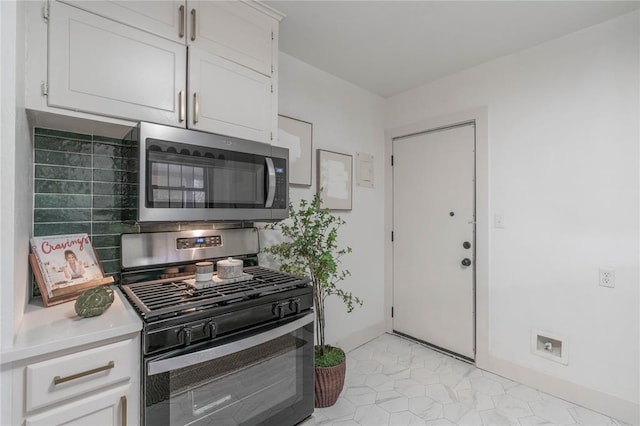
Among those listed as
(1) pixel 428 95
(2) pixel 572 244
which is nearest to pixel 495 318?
(2) pixel 572 244

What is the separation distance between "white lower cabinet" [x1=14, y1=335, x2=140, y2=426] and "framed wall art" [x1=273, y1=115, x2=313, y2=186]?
4.97 ft

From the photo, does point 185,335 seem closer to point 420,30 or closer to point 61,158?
point 61,158

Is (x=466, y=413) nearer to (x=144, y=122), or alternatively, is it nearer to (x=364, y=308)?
(x=364, y=308)

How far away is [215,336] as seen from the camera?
124 centimetres

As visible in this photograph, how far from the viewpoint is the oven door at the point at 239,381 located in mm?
1125

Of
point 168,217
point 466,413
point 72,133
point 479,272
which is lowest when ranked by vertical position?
point 466,413

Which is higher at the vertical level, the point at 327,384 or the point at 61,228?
the point at 61,228

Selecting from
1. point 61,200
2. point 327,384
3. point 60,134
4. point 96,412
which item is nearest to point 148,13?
point 60,134

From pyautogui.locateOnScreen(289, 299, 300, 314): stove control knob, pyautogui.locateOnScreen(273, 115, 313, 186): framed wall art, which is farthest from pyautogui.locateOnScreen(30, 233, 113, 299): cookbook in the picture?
pyautogui.locateOnScreen(273, 115, 313, 186): framed wall art

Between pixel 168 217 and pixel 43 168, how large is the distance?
630 mm

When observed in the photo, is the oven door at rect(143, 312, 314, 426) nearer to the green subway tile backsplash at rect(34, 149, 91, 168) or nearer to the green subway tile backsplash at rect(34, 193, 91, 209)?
the green subway tile backsplash at rect(34, 193, 91, 209)

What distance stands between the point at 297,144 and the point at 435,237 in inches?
59.4

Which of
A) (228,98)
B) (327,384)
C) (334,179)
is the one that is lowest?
(327,384)

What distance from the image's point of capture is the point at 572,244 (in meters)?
2.05
